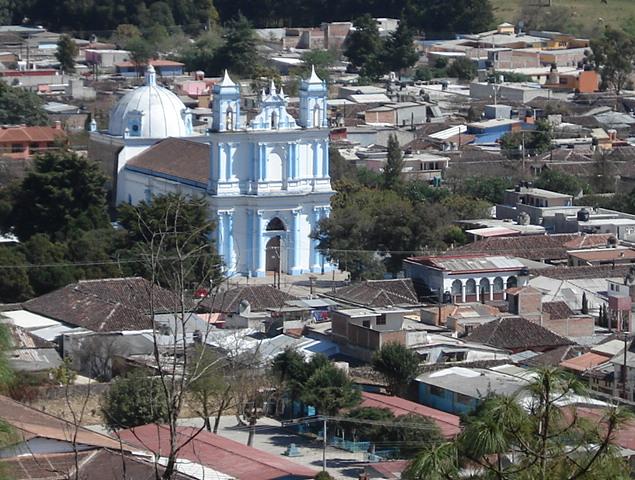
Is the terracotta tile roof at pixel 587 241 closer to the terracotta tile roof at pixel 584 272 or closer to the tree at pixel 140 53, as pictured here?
the terracotta tile roof at pixel 584 272

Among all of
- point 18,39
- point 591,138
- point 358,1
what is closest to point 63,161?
point 591,138

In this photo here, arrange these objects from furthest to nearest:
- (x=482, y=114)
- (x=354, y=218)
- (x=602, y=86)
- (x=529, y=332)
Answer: (x=602, y=86) → (x=482, y=114) → (x=354, y=218) → (x=529, y=332)

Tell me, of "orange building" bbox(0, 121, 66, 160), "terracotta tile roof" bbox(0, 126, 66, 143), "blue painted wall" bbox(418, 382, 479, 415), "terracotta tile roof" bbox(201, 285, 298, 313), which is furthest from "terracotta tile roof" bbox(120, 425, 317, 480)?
"terracotta tile roof" bbox(0, 126, 66, 143)

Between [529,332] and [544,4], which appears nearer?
[529,332]

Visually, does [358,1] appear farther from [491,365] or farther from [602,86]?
[491,365]

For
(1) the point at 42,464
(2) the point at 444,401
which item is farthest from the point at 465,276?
(1) the point at 42,464

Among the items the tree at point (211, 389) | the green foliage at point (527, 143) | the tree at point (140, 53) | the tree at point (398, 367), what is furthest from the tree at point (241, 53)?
the tree at point (211, 389)

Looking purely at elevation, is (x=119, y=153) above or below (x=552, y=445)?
below
